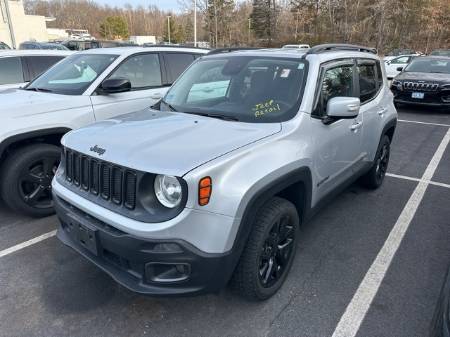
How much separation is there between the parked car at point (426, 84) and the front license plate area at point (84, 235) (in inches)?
401

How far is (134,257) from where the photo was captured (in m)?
2.21

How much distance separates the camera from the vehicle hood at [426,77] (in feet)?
32.7

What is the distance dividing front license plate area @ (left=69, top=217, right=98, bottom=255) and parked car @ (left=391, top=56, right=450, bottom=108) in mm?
10189

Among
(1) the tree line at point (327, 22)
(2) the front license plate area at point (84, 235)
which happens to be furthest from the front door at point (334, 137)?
(1) the tree line at point (327, 22)

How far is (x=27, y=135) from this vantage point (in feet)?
12.6

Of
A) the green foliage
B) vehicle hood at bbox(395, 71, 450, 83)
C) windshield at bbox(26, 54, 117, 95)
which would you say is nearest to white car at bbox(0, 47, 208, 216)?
windshield at bbox(26, 54, 117, 95)

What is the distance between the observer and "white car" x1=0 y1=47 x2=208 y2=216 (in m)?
3.88

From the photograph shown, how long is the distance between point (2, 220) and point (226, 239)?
3.11 metres

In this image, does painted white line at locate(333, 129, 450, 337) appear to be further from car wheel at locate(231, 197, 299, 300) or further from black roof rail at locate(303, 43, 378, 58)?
black roof rail at locate(303, 43, 378, 58)

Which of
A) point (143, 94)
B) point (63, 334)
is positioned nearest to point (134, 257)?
point (63, 334)

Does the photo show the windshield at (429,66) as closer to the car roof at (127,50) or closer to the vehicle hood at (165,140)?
the car roof at (127,50)

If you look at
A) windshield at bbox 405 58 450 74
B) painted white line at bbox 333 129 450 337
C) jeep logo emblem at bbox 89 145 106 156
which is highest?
jeep logo emblem at bbox 89 145 106 156

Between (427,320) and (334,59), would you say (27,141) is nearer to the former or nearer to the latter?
(334,59)

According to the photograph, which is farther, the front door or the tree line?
the tree line
